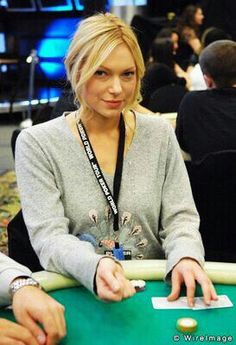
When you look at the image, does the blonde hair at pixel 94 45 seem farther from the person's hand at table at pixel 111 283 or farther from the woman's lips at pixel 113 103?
the person's hand at table at pixel 111 283

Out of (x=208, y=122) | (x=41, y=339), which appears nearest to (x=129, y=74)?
(x=41, y=339)

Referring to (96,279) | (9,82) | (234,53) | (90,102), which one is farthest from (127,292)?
(9,82)

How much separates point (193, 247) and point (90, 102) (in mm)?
521

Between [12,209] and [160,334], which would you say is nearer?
[160,334]

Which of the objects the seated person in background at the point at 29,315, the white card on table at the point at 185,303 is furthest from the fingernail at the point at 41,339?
the white card on table at the point at 185,303

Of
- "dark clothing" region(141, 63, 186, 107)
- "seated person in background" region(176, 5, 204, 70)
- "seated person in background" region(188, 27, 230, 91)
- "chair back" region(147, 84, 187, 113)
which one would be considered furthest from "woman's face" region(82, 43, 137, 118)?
"seated person in background" region(176, 5, 204, 70)

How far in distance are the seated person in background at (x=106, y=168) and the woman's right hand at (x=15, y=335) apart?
1.23 ft

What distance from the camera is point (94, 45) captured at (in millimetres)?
1605

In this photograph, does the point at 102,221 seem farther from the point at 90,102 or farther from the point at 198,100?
the point at 198,100

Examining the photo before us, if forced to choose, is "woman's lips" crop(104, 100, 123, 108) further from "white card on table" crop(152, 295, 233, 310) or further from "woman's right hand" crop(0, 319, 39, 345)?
"woman's right hand" crop(0, 319, 39, 345)

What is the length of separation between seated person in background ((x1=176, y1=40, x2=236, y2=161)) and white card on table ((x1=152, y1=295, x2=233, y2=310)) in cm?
174

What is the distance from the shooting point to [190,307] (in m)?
1.26

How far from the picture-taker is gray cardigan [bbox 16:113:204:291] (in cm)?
160

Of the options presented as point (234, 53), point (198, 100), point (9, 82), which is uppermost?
point (234, 53)
